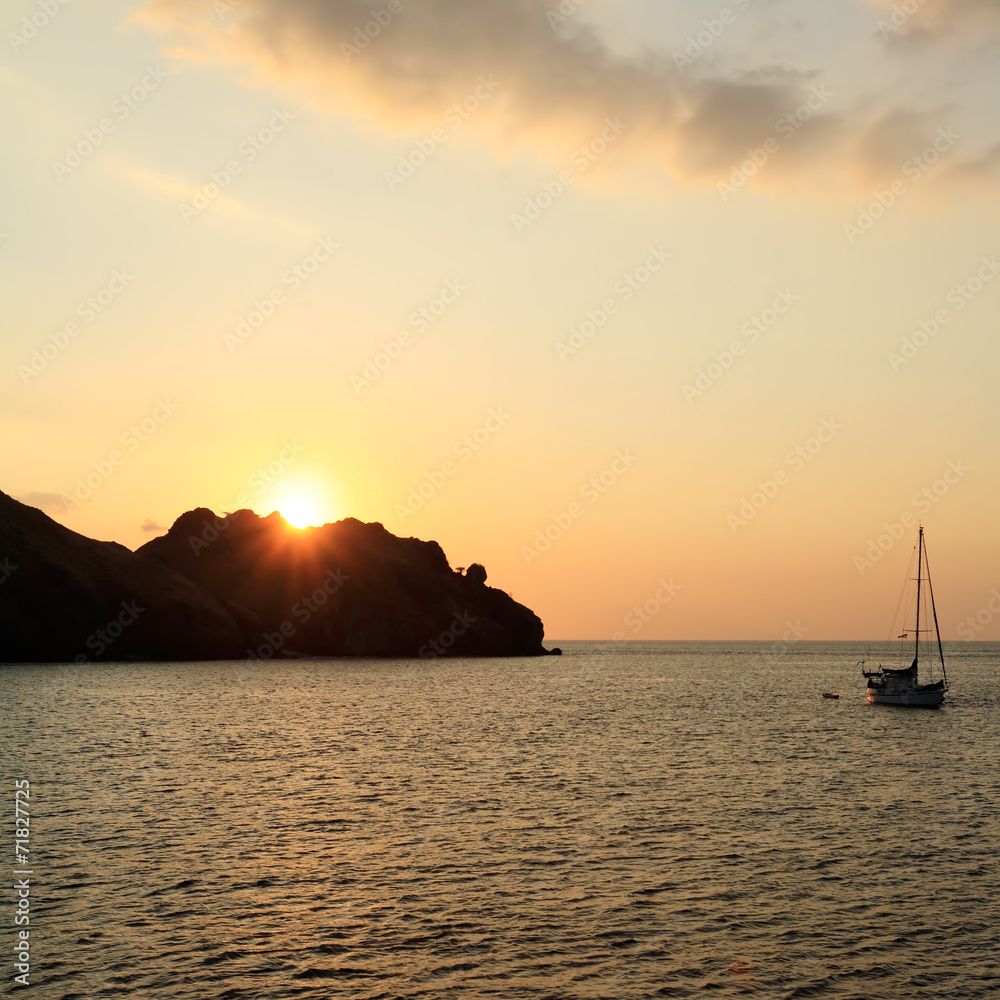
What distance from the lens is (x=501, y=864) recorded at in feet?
111

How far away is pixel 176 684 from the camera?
12525 centimetres

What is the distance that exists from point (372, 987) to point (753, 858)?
60.8ft

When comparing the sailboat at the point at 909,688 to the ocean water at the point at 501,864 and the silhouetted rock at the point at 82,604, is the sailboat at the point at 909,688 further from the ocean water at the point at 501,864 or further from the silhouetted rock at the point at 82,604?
the silhouetted rock at the point at 82,604

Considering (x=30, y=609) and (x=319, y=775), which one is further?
(x=30, y=609)

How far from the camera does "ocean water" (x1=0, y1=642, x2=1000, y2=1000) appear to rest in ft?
77.5

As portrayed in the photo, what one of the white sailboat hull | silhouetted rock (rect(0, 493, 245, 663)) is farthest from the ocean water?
silhouetted rock (rect(0, 493, 245, 663))

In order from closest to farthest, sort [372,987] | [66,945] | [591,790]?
[372,987] < [66,945] < [591,790]

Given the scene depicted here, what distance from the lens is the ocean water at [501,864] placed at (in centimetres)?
2361

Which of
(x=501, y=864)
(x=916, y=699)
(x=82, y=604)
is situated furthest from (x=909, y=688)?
(x=82, y=604)

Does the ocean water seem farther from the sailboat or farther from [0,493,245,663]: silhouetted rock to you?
[0,493,245,663]: silhouetted rock

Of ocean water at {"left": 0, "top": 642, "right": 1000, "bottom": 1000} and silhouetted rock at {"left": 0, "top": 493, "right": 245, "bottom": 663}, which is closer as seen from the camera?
ocean water at {"left": 0, "top": 642, "right": 1000, "bottom": 1000}

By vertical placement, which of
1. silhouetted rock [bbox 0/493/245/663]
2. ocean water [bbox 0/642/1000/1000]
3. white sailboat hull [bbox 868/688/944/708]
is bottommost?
white sailboat hull [bbox 868/688/944/708]

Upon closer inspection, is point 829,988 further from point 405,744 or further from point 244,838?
point 405,744

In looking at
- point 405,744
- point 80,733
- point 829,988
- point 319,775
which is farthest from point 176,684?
point 829,988
